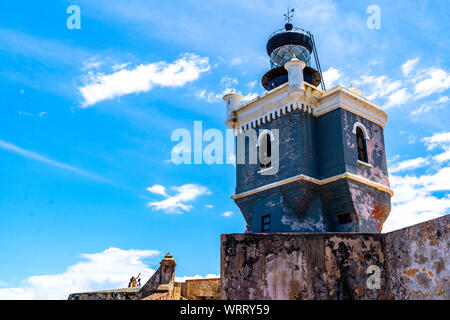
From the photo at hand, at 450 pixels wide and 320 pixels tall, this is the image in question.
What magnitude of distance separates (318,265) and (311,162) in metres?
8.34

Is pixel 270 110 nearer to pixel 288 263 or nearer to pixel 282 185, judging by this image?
pixel 282 185

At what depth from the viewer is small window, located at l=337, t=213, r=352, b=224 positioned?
1756cm

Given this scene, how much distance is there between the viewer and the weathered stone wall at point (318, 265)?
1012cm

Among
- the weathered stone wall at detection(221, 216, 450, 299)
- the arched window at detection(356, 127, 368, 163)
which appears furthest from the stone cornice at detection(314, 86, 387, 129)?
the weathered stone wall at detection(221, 216, 450, 299)

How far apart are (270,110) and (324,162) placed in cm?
360

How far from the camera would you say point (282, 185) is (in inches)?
720

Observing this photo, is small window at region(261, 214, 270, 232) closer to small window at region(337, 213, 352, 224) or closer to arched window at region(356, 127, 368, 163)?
small window at region(337, 213, 352, 224)

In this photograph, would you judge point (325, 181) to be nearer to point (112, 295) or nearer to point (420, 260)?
point (420, 260)

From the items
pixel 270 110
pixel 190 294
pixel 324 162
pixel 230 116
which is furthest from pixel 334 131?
pixel 190 294

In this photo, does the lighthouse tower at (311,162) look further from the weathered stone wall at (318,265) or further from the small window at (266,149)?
the weathered stone wall at (318,265)

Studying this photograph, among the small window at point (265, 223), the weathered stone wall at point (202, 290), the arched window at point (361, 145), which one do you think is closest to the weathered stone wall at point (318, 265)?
the weathered stone wall at point (202, 290)

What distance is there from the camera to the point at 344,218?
17766mm

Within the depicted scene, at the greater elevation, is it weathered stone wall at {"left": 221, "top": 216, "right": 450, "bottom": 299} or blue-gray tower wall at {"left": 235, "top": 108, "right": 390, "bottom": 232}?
blue-gray tower wall at {"left": 235, "top": 108, "right": 390, "bottom": 232}

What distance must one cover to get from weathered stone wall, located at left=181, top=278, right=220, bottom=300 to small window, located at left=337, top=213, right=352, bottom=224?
18.5 ft
